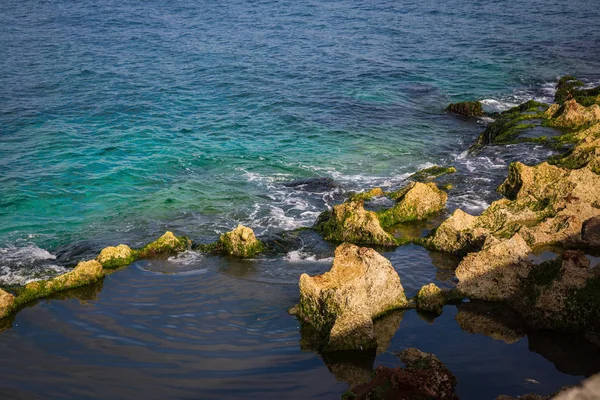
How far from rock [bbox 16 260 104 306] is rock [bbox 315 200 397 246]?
825 cm

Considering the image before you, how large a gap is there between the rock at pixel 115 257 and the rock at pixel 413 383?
11.4 meters

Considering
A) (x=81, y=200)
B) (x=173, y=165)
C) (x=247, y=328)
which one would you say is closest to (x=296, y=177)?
(x=173, y=165)

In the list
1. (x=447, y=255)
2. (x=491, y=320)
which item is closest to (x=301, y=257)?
(x=447, y=255)

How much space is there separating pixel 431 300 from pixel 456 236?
167 inches

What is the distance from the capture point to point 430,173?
30.1m

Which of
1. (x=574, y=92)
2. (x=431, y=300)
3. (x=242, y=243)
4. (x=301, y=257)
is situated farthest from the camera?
(x=574, y=92)

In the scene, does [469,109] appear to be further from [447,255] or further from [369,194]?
[447,255]

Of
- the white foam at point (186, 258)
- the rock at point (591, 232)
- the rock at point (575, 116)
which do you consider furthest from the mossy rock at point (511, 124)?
the white foam at point (186, 258)

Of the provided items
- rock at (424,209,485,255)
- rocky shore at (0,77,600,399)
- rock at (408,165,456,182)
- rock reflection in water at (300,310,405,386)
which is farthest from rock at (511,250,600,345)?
rock at (408,165,456,182)

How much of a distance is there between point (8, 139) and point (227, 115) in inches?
522

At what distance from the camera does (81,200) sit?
3047cm

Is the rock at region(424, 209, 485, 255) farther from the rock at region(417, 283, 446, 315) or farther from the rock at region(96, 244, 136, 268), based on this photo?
the rock at region(96, 244, 136, 268)

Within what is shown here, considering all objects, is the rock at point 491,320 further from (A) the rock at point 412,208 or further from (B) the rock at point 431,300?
(A) the rock at point 412,208

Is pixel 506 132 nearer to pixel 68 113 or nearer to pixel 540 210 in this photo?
pixel 540 210
